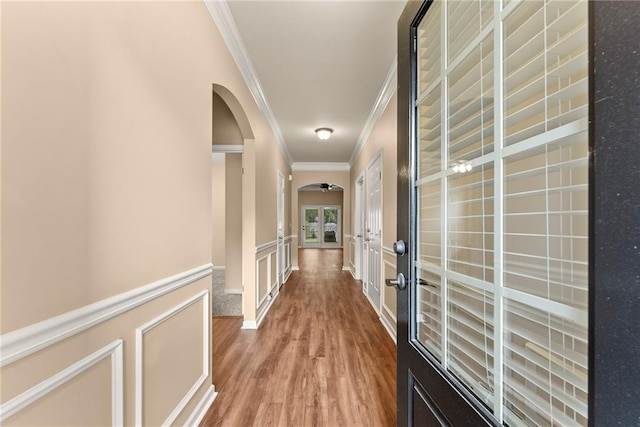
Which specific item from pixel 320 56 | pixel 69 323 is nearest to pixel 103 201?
pixel 69 323

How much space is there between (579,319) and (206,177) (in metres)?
1.76

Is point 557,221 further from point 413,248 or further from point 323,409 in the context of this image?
point 323,409

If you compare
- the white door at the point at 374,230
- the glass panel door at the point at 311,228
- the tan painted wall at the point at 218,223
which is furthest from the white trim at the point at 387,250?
the glass panel door at the point at 311,228

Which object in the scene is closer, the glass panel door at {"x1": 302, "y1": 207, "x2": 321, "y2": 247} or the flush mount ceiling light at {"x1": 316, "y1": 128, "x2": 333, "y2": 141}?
the flush mount ceiling light at {"x1": 316, "y1": 128, "x2": 333, "y2": 141}

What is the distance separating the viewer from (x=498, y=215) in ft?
2.31

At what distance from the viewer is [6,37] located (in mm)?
644

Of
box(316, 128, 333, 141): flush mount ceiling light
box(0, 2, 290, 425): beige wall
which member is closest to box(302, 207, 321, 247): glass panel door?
box(316, 128, 333, 141): flush mount ceiling light

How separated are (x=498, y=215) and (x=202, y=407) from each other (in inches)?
75.2

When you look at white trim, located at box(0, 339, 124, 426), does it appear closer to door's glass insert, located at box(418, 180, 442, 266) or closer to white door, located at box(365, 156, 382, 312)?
door's glass insert, located at box(418, 180, 442, 266)

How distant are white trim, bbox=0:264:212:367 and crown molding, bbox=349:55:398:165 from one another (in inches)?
97.4

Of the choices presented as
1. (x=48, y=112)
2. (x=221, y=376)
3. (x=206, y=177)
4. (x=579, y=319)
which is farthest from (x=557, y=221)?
(x=221, y=376)

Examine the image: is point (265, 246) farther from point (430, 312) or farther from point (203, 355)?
point (430, 312)

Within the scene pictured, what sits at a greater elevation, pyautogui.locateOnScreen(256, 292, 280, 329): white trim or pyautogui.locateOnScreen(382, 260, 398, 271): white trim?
pyautogui.locateOnScreen(382, 260, 398, 271): white trim

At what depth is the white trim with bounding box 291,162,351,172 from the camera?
6.81m
